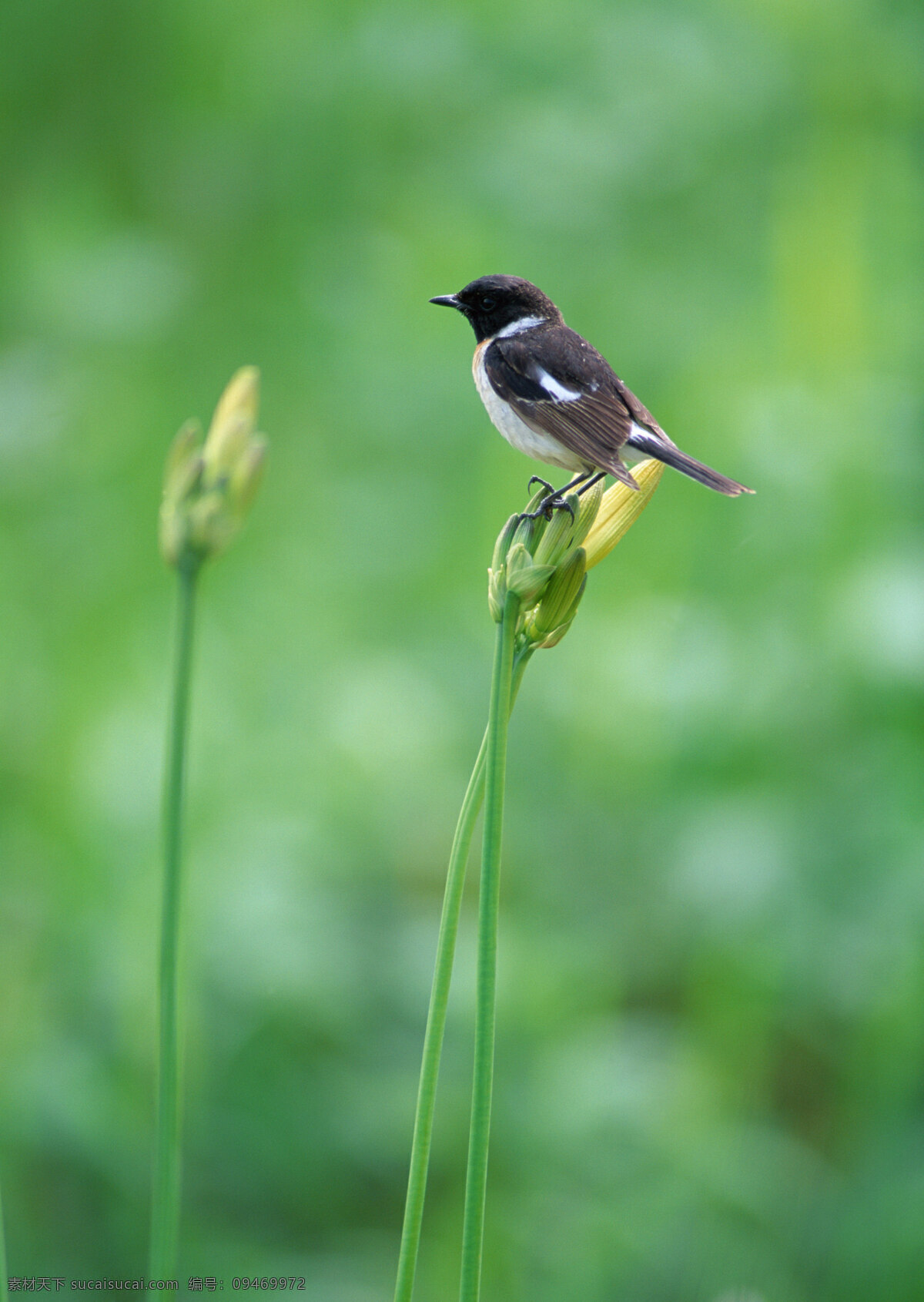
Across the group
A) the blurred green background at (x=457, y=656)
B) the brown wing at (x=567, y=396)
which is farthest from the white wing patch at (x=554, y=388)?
the blurred green background at (x=457, y=656)

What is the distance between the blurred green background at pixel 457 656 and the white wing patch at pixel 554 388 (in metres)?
0.60

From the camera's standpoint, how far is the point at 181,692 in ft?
1.31

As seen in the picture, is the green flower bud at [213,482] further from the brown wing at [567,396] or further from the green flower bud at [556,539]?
the brown wing at [567,396]

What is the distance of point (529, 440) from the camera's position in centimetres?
77

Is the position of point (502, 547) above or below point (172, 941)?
above

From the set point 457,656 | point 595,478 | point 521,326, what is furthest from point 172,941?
point 457,656

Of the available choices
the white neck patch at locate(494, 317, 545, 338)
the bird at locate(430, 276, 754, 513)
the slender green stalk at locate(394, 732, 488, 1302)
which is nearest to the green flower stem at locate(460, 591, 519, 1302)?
the slender green stalk at locate(394, 732, 488, 1302)

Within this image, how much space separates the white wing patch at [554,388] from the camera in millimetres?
777

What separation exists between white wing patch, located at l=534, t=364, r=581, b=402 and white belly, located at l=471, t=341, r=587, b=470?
0.09 ft

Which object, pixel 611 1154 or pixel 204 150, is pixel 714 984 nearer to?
pixel 611 1154

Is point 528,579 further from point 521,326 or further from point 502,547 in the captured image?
point 521,326

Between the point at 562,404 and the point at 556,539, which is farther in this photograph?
the point at 562,404

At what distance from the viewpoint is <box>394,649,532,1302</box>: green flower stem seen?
40cm

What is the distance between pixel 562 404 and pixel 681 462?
0.32ft
